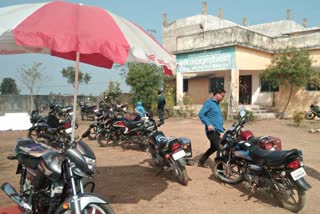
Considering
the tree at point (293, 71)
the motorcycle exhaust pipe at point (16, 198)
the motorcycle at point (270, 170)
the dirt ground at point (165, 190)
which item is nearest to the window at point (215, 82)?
the tree at point (293, 71)

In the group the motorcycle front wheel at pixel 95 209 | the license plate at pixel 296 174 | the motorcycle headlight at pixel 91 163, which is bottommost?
the motorcycle front wheel at pixel 95 209

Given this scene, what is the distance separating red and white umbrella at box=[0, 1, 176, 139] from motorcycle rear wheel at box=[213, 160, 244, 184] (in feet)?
8.25

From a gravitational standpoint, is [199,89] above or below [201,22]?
below

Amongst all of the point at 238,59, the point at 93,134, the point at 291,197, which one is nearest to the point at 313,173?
the point at 291,197

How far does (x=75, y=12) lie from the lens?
3.41 metres

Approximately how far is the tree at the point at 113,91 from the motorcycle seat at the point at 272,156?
18.8m

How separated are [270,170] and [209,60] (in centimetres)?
1419

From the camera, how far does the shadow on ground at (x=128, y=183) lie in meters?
4.90

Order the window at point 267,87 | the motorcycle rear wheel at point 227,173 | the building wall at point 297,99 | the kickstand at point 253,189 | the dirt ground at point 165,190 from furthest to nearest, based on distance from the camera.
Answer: the window at point 267,87, the building wall at point 297,99, the motorcycle rear wheel at point 227,173, the kickstand at point 253,189, the dirt ground at point 165,190

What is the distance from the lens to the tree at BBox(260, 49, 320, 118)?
1606cm

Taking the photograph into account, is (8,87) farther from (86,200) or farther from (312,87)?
(86,200)

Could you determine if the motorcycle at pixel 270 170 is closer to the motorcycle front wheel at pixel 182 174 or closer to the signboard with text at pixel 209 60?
the motorcycle front wheel at pixel 182 174

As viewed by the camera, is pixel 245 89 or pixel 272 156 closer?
pixel 272 156

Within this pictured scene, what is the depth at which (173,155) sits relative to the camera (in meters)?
5.30
